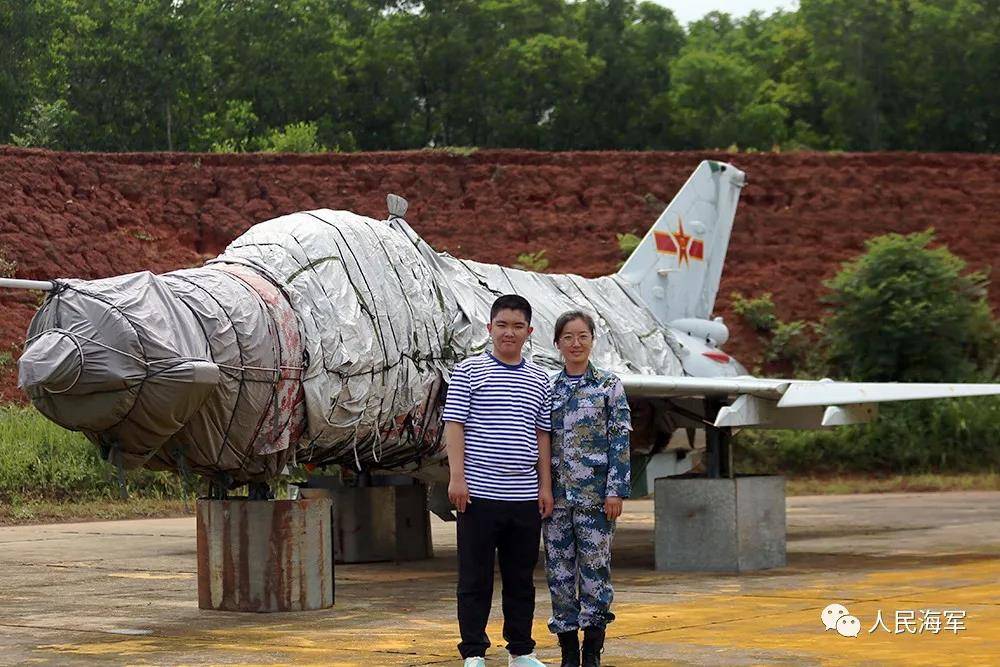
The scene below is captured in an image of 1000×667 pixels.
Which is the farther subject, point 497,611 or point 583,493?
point 497,611

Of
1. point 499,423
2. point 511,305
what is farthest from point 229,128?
point 499,423

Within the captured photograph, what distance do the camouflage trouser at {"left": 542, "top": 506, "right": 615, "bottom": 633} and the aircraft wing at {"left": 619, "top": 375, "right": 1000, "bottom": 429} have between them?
636 centimetres

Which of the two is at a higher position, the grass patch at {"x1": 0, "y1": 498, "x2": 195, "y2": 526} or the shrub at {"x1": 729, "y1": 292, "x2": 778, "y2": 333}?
the shrub at {"x1": 729, "y1": 292, "x2": 778, "y2": 333}

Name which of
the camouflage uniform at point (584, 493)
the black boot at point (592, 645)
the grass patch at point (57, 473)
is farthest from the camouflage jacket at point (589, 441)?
the grass patch at point (57, 473)

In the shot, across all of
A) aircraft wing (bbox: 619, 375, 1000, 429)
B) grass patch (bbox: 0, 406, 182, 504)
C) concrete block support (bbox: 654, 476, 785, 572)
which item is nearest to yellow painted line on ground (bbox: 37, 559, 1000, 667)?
concrete block support (bbox: 654, 476, 785, 572)

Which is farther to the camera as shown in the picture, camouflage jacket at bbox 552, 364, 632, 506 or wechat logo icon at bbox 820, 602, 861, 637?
wechat logo icon at bbox 820, 602, 861, 637

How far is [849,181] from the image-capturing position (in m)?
45.5

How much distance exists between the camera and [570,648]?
8203mm

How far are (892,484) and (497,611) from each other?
21507 millimetres

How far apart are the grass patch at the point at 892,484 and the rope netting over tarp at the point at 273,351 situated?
17092mm

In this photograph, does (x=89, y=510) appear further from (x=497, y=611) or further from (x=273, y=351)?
(x=497, y=611)

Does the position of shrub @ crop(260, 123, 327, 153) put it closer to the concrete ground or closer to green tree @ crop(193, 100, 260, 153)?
green tree @ crop(193, 100, 260, 153)

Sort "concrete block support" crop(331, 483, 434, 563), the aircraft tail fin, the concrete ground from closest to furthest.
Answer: the concrete ground, "concrete block support" crop(331, 483, 434, 563), the aircraft tail fin

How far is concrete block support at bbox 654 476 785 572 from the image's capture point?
48.4 feet
